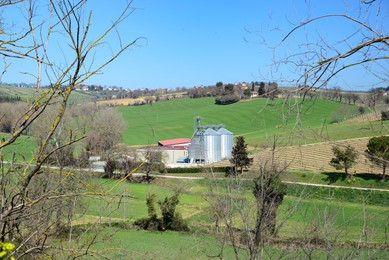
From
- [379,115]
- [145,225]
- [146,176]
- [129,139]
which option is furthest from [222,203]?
[129,139]

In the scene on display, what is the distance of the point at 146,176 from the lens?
3759 centimetres

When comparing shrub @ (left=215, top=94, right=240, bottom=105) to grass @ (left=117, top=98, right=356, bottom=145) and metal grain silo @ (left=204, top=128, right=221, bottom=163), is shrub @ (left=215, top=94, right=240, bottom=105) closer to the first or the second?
grass @ (left=117, top=98, right=356, bottom=145)

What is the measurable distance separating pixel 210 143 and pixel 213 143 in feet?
1.84

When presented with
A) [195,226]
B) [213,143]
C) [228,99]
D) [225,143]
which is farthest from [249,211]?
[228,99]

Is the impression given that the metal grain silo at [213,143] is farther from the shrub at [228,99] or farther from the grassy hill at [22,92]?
the grassy hill at [22,92]

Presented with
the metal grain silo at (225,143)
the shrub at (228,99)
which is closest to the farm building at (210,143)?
the metal grain silo at (225,143)

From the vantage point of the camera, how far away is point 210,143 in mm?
44781

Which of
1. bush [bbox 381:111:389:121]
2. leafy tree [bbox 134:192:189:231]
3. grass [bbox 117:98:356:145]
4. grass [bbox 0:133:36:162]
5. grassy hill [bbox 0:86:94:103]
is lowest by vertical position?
leafy tree [bbox 134:192:189:231]

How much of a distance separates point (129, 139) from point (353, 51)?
57713mm

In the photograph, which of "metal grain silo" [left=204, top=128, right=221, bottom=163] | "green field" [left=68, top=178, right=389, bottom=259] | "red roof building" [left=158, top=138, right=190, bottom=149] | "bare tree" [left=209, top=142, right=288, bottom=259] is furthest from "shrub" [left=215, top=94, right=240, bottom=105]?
"bare tree" [left=209, top=142, right=288, bottom=259]

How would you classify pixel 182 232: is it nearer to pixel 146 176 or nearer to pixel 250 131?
pixel 146 176

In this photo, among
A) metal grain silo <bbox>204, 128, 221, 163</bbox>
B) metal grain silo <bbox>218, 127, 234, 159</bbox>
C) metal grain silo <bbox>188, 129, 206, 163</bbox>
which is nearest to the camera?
metal grain silo <bbox>188, 129, 206, 163</bbox>

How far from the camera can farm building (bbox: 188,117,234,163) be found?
143ft

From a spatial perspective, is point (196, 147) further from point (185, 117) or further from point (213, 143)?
point (185, 117)
